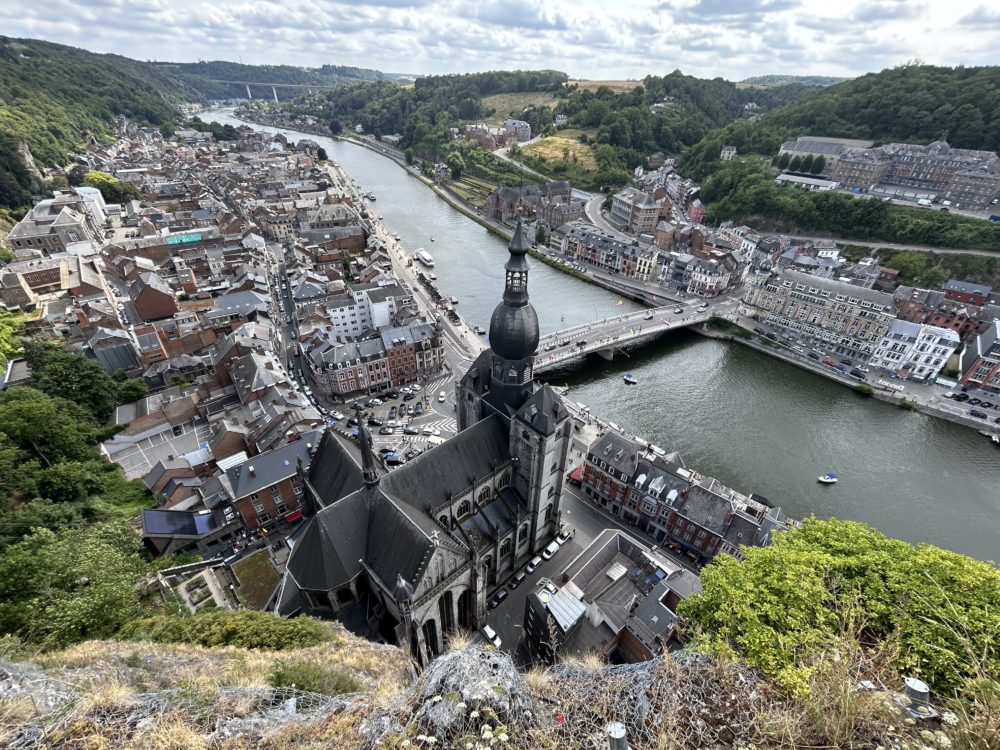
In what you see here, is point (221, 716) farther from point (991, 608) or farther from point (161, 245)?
point (161, 245)

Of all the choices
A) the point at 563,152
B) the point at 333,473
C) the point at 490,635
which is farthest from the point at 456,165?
the point at 490,635

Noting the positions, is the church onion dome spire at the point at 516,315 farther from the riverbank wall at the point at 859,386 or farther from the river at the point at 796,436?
the riverbank wall at the point at 859,386

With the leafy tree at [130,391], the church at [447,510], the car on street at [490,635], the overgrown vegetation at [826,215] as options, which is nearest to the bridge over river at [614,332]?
the church at [447,510]

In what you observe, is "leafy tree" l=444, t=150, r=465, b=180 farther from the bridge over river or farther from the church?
the church

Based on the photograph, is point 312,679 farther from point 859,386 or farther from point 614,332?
point 859,386

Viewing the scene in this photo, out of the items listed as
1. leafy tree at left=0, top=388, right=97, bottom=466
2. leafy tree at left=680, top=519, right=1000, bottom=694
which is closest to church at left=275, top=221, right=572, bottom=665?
Result: leafy tree at left=680, top=519, right=1000, bottom=694

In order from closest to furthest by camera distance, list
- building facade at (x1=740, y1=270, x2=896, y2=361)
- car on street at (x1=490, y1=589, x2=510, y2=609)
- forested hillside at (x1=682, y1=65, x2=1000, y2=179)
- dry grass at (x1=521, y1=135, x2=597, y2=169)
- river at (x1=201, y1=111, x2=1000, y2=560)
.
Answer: car on street at (x1=490, y1=589, x2=510, y2=609), river at (x1=201, y1=111, x2=1000, y2=560), building facade at (x1=740, y1=270, x2=896, y2=361), forested hillside at (x1=682, y1=65, x2=1000, y2=179), dry grass at (x1=521, y1=135, x2=597, y2=169)
